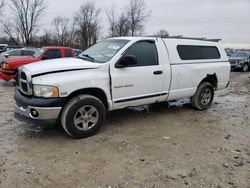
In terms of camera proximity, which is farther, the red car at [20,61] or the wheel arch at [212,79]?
the red car at [20,61]

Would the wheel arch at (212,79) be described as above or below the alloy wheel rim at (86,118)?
above

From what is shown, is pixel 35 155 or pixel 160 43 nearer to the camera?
pixel 35 155

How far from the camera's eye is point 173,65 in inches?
221

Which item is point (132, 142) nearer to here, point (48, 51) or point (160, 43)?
point (160, 43)

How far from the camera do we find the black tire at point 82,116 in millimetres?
4250

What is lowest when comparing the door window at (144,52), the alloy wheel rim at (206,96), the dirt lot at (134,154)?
the dirt lot at (134,154)

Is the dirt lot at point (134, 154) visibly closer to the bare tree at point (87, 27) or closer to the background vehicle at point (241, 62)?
the background vehicle at point (241, 62)

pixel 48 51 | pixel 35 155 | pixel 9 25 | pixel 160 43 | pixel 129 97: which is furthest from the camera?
pixel 9 25

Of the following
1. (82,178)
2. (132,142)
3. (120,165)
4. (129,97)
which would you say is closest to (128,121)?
(129,97)

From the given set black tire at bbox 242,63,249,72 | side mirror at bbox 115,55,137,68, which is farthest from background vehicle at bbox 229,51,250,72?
side mirror at bbox 115,55,137,68

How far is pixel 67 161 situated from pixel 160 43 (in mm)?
3257

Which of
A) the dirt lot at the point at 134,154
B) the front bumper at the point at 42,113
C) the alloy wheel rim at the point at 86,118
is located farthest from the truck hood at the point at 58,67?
the dirt lot at the point at 134,154

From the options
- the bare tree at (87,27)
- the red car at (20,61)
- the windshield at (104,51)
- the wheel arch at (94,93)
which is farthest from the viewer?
the bare tree at (87,27)

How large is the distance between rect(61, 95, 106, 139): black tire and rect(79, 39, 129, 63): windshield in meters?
0.88
